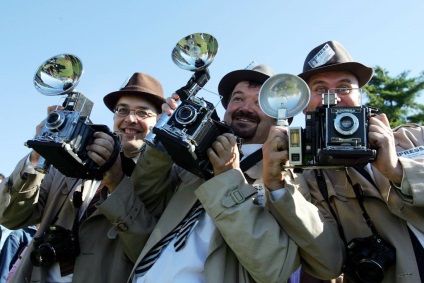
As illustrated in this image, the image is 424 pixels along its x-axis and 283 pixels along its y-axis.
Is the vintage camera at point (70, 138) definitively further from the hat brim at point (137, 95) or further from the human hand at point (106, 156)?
the hat brim at point (137, 95)

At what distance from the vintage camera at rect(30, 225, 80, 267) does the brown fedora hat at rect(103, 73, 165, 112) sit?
5.04ft

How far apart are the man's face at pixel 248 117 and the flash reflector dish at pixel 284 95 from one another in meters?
0.82

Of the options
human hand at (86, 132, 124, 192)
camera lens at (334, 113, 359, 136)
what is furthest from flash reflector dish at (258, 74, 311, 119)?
human hand at (86, 132, 124, 192)

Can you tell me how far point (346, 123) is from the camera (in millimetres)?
2988

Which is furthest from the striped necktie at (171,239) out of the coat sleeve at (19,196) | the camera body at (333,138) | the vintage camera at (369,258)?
the coat sleeve at (19,196)

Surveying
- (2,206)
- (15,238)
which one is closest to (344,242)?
(2,206)

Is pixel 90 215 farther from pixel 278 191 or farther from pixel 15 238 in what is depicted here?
pixel 15 238

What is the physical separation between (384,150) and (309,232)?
0.64 metres

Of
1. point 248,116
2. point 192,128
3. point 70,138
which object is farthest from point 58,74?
point 248,116

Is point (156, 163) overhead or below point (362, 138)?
below

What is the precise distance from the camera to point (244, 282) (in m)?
3.07

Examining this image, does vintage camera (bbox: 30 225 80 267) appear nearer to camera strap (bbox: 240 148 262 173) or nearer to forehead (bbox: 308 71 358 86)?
camera strap (bbox: 240 148 262 173)

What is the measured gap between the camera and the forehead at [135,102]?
483cm

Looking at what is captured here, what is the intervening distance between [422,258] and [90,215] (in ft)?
7.74
